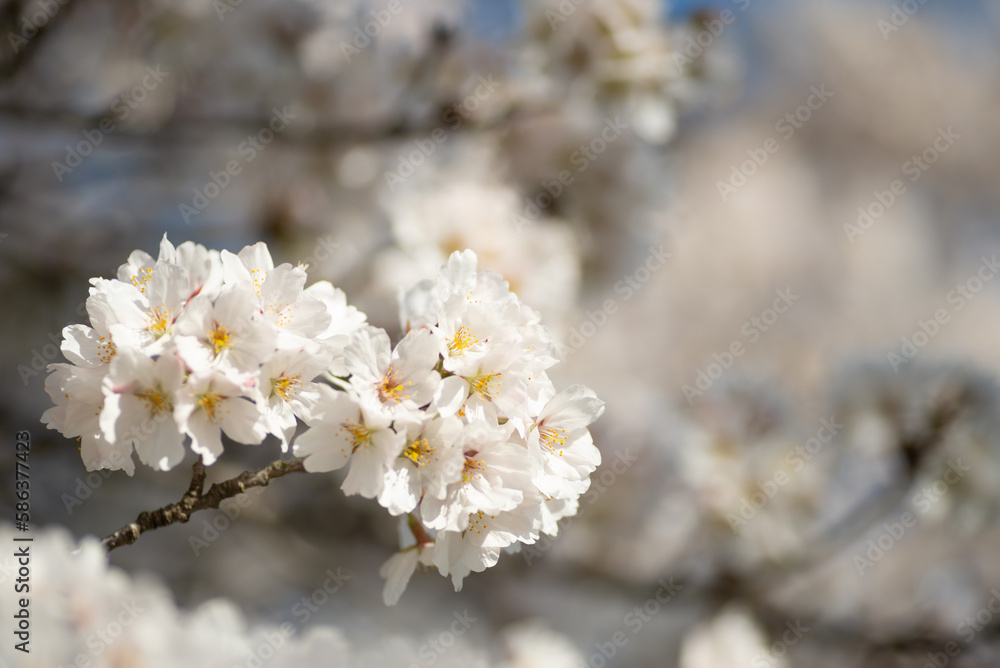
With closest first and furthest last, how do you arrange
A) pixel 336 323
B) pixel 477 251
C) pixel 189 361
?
pixel 189 361
pixel 336 323
pixel 477 251

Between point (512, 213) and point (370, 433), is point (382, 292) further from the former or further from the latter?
point (370, 433)

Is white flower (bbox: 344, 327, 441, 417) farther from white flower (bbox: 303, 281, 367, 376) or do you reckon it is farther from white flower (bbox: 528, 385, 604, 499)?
white flower (bbox: 528, 385, 604, 499)

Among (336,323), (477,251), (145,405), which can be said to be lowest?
(145,405)

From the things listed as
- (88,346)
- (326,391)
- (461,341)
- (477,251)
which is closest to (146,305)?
(88,346)

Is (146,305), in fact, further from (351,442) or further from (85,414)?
(351,442)

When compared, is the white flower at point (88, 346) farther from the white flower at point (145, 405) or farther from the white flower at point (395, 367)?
the white flower at point (395, 367)

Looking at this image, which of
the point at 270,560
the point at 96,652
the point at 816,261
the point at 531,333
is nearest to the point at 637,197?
the point at 531,333

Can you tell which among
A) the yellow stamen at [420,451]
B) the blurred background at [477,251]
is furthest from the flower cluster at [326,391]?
the blurred background at [477,251]

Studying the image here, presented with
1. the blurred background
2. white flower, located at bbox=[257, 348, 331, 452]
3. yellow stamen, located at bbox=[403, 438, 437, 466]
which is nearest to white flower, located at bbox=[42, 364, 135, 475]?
white flower, located at bbox=[257, 348, 331, 452]
